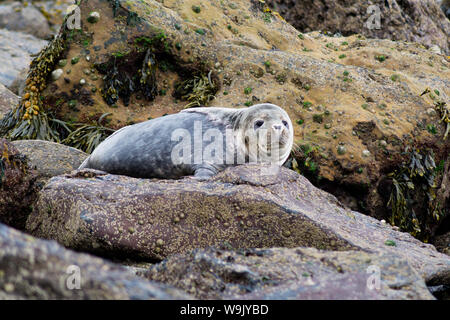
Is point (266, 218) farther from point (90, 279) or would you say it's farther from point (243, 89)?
point (243, 89)

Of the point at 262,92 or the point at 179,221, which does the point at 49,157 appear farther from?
the point at 262,92

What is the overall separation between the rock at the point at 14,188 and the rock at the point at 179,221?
0.35 meters

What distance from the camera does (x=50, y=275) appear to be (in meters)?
1.58

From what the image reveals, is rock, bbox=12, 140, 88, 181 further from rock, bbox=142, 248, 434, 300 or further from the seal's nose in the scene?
rock, bbox=142, 248, 434, 300

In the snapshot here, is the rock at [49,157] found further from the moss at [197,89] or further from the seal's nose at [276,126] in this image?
the moss at [197,89]

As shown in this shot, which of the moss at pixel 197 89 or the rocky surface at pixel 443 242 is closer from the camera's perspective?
the rocky surface at pixel 443 242

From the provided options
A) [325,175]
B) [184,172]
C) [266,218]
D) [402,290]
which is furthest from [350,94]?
[402,290]

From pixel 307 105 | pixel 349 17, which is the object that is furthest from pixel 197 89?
pixel 349 17

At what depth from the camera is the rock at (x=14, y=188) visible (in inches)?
153

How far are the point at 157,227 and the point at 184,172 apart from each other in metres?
1.18

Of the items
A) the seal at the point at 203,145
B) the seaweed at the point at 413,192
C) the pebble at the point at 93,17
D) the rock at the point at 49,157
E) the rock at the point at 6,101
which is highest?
the pebble at the point at 93,17

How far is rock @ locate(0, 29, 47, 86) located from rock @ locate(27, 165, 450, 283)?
28.0ft

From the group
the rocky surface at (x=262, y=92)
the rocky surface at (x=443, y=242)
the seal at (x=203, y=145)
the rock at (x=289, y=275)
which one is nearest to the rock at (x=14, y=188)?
the seal at (x=203, y=145)

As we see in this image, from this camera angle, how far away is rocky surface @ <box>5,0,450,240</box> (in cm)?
684
